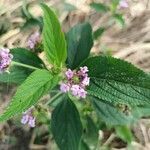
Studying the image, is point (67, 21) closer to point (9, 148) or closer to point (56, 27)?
point (9, 148)

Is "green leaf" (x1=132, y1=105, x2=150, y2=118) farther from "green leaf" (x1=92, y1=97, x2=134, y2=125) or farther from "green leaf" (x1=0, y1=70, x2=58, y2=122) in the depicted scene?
"green leaf" (x1=0, y1=70, x2=58, y2=122)

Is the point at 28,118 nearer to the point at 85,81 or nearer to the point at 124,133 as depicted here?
the point at 85,81

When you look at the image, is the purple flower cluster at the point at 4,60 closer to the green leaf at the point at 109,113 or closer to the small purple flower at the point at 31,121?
the small purple flower at the point at 31,121

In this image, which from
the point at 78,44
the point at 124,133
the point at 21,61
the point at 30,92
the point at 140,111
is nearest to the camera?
the point at 30,92

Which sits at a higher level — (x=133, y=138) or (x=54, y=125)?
(x=133, y=138)

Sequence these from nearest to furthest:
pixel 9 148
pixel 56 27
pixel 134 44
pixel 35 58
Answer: pixel 56 27 → pixel 35 58 → pixel 9 148 → pixel 134 44

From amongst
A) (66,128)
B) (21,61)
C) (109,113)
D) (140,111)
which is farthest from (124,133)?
(21,61)

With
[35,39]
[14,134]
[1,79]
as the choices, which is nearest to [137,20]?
[14,134]
